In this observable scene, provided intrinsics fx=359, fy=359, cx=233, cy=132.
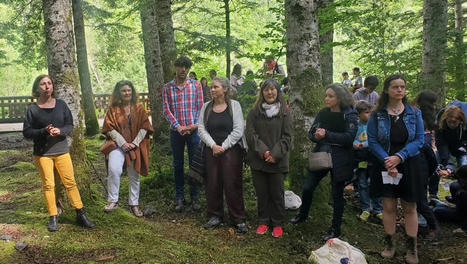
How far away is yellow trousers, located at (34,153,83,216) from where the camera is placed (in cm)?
440

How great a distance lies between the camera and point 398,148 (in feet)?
13.7

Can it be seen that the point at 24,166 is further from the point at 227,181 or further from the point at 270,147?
the point at 270,147

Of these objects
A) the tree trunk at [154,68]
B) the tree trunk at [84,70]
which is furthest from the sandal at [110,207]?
the tree trunk at [84,70]

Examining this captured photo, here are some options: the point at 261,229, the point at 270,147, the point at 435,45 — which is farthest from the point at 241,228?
the point at 435,45

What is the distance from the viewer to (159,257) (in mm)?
3939

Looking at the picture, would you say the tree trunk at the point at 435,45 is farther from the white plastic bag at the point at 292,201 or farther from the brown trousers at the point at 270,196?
the brown trousers at the point at 270,196

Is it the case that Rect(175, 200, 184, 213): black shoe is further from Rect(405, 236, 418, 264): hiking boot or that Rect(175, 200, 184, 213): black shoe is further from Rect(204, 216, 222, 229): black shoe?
Rect(405, 236, 418, 264): hiking boot

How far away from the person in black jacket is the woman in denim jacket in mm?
383

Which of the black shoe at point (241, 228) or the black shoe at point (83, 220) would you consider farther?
the black shoe at point (241, 228)

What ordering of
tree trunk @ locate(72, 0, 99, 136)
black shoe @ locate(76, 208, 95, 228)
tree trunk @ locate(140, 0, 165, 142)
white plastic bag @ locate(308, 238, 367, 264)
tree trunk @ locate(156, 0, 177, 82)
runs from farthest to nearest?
1. tree trunk @ locate(72, 0, 99, 136)
2. tree trunk @ locate(140, 0, 165, 142)
3. tree trunk @ locate(156, 0, 177, 82)
4. black shoe @ locate(76, 208, 95, 228)
5. white plastic bag @ locate(308, 238, 367, 264)

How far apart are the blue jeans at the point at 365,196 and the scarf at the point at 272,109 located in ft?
6.70

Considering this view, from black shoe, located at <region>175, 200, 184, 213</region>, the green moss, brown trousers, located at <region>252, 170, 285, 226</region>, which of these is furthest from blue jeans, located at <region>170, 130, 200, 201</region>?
the green moss

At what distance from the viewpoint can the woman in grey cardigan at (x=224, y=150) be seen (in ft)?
16.2

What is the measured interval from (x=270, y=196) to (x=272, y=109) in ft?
3.93
